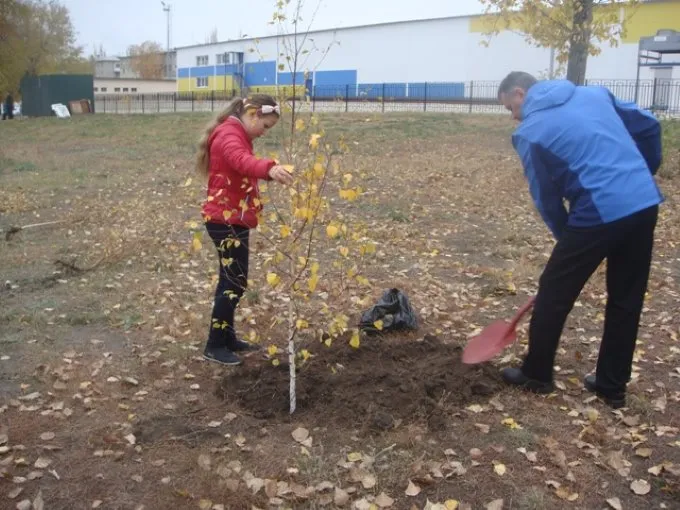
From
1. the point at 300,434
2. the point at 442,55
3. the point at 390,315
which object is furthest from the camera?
the point at 442,55

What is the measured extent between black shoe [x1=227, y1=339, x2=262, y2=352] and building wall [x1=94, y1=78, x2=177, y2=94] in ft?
230

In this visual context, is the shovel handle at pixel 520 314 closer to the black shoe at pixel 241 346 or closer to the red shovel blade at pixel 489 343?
the red shovel blade at pixel 489 343

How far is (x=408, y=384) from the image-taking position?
12.8ft

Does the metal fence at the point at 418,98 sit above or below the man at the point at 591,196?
above

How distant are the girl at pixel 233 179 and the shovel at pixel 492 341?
4.51 feet

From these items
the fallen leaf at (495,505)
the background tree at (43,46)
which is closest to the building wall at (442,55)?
the background tree at (43,46)

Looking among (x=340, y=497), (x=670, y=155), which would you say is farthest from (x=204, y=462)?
(x=670, y=155)

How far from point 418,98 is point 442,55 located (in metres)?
6.76

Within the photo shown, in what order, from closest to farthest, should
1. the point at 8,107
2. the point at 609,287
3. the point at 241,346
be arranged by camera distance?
1. the point at 609,287
2. the point at 241,346
3. the point at 8,107

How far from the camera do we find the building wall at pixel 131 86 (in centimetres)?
7112

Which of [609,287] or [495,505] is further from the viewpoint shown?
[609,287]

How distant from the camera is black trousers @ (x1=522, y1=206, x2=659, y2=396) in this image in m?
3.42

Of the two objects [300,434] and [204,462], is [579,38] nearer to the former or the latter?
[300,434]

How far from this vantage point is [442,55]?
40.6m
